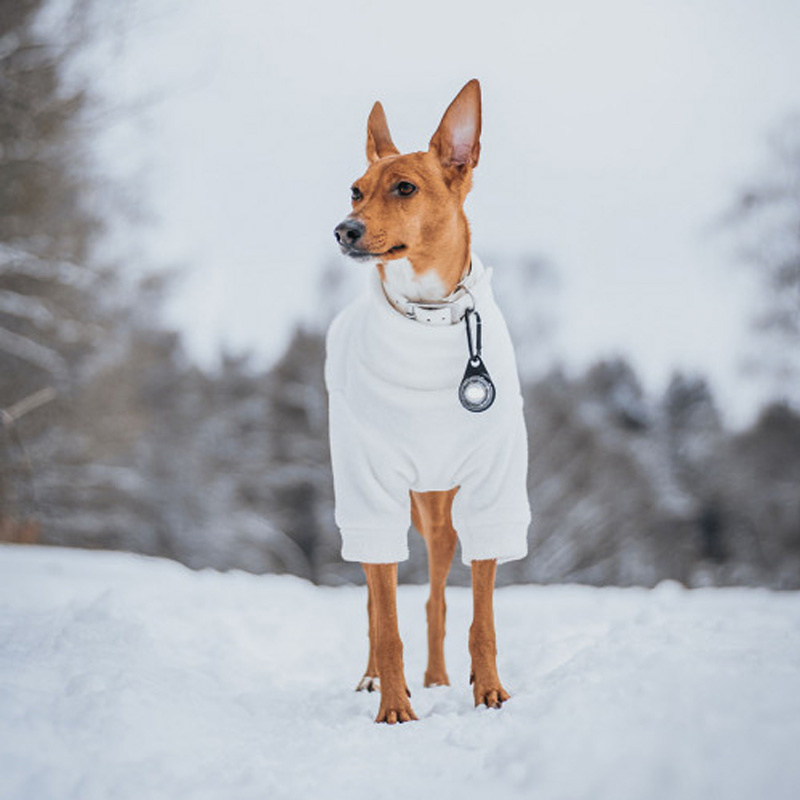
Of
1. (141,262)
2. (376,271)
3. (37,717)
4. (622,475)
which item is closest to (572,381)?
(622,475)

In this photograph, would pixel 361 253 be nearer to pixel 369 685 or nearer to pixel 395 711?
pixel 395 711

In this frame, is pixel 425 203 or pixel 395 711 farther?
pixel 425 203

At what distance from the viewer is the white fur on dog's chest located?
3.03 m

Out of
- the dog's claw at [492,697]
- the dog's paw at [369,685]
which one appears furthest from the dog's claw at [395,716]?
the dog's paw at [369,685]

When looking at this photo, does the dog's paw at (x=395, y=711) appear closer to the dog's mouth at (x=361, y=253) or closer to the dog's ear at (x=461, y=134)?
the dog's mouth at (x=361, y=253)

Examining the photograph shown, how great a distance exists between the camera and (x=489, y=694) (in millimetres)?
2867

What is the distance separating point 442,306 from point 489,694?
1.35 meters

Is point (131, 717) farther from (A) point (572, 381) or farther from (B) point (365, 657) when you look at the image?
(A) point (572, 381)

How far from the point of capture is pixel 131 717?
2521mm

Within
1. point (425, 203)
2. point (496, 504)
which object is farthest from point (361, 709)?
point (425, 203)

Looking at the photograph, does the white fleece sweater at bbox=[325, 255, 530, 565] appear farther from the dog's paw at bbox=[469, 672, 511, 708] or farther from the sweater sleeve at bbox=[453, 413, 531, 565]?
the dog's paw at bbox=[469, 672, 511, 708]

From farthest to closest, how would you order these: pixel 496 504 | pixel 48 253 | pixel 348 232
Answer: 1. pixel 48 253
2. pixel 496 504
3. pixel 348 232

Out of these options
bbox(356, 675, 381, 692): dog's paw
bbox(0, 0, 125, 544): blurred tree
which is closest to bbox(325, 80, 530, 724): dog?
bbox(356, 675, 381, 692): dog's paw

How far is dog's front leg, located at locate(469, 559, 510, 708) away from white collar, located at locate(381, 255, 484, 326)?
2.91 ft
